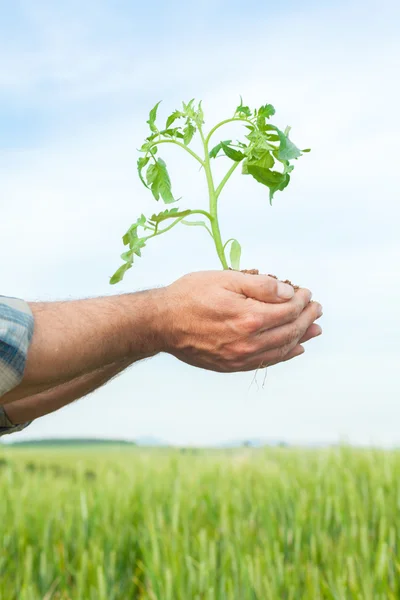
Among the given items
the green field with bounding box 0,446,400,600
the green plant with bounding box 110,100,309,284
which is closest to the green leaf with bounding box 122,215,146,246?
the green plant with bounding box 110,100,309,284

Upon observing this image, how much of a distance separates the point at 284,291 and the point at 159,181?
0.46 meters

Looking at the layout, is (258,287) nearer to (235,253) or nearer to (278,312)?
(278,312)

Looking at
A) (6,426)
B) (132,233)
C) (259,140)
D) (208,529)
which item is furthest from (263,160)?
(208,529)

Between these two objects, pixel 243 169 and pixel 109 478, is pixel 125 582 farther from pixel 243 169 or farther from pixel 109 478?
pixel 243 169

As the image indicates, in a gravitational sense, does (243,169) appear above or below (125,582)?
above

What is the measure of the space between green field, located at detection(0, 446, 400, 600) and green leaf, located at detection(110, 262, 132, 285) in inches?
40.5

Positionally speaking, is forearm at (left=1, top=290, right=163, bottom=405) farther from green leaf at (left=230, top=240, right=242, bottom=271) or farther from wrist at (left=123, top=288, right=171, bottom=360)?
green leaf at (left=230, top=240, right=242, bottom=271)

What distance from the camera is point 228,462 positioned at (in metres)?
4.36

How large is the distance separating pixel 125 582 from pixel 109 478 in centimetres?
131

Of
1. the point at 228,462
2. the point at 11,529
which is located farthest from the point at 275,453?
the point at 11,529

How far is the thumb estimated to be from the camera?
1631mm

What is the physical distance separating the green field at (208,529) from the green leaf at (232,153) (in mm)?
1322

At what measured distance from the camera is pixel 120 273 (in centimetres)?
180

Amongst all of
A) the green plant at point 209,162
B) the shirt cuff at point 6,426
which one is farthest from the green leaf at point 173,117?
the shirt cuff at point 6,426
